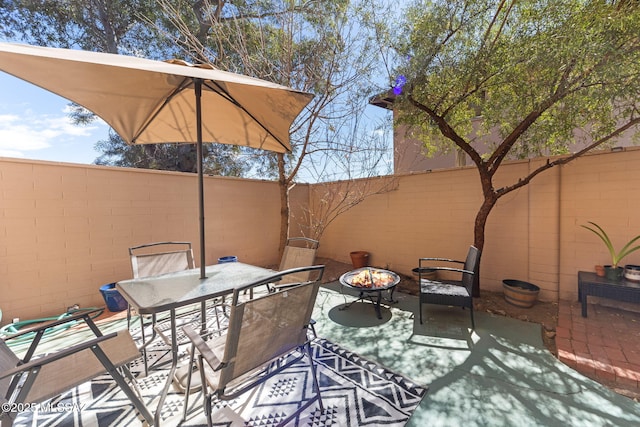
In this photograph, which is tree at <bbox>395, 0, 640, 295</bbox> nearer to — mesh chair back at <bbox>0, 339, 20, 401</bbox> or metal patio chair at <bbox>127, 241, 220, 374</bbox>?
metal patio chair at <bbox>127, 241, 220, 374</bbox>

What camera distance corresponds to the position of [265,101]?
2.44 m

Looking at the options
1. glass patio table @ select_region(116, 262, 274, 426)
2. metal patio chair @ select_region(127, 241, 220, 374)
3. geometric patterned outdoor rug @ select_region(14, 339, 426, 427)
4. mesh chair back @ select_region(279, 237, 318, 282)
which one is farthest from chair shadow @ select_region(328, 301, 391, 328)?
metal patio chair @ select_region(127, 241, 220, 374)

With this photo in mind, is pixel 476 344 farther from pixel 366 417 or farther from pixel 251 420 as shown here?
pixel 251 420

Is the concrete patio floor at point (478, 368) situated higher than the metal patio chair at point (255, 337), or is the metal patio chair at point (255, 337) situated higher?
the metal patio chair at point (255, 337)

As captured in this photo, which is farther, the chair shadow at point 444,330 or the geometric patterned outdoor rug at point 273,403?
the chair shadow at point 444,330

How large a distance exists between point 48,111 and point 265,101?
6946 mm

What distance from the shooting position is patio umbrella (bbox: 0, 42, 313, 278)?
1.55 metres

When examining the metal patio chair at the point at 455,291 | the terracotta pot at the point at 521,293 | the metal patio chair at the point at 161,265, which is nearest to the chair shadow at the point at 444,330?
the metal patio chair at the point at 455,291

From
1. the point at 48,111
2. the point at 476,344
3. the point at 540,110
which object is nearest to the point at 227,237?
the point at 476,344

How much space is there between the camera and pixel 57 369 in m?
1.71

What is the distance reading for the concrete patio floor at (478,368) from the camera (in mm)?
1860

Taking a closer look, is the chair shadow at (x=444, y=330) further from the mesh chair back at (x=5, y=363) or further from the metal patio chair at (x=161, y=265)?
the mesh chair back at (x=5, y=363)

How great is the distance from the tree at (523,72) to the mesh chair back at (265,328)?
330cm

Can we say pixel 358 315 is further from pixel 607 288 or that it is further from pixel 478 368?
pixel 607 288
